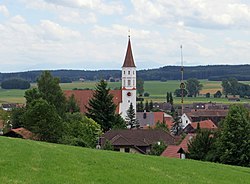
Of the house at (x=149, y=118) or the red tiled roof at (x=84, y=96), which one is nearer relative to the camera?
the red tiled roof at (x=84, y=96)

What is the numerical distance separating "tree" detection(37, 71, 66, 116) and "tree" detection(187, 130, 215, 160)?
29.3 metres

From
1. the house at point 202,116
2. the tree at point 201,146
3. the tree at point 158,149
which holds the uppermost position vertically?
the tree at point 201,146

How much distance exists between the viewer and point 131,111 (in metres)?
101

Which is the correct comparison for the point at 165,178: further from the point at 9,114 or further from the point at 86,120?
the point at 9,114

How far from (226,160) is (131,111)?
5473 centimetres

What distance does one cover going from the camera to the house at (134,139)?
62.8 meters

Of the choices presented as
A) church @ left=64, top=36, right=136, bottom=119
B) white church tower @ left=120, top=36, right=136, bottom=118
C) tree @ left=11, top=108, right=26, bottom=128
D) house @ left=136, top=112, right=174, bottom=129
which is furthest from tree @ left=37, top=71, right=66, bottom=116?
house @ left=136, top=112, right=174, bottom=129

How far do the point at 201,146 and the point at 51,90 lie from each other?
32589mm

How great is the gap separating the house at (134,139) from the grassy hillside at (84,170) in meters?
34.6

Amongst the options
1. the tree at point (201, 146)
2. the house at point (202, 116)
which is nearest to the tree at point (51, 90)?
the tree at point (201, 146)

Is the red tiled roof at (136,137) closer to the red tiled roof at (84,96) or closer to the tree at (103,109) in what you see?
the tree at (103,109)

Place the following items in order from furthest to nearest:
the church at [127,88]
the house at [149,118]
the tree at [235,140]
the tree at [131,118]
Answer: the house at [149,118]
the church at [127,88]
the tree at [131,118]
the tree at [235,140]

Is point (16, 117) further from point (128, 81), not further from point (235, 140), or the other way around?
point (128, 81)

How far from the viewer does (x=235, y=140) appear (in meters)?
47.8
